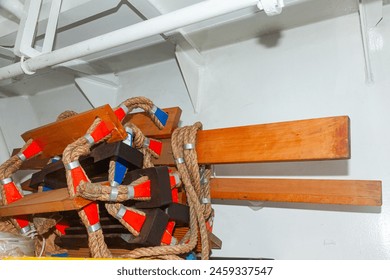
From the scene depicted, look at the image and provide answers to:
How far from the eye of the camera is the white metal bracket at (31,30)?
110 centimetres

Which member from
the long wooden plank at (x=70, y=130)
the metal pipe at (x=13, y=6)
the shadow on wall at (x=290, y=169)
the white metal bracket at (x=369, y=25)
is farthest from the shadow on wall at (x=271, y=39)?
the metal pipe at (x=13, y=6)

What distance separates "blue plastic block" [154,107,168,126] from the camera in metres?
1.10

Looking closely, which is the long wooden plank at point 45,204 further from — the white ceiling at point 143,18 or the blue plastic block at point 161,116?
the white ceiling at point 143,18

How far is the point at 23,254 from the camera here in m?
0.99

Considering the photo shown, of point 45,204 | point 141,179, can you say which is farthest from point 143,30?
point 45,204

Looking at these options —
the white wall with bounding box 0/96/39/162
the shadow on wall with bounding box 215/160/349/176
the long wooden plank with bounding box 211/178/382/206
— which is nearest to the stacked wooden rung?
the long wooden plank with bounding box 211/178/382/206

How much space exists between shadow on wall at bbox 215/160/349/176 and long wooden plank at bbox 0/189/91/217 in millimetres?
591

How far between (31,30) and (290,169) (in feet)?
3.18

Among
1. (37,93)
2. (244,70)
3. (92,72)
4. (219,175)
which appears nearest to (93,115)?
(219,175)

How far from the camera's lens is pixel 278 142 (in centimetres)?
87

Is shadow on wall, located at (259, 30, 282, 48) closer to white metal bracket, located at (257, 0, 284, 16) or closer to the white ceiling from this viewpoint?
the white ceiling

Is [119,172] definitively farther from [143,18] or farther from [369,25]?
[369,25]

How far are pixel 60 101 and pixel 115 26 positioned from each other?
76cm
